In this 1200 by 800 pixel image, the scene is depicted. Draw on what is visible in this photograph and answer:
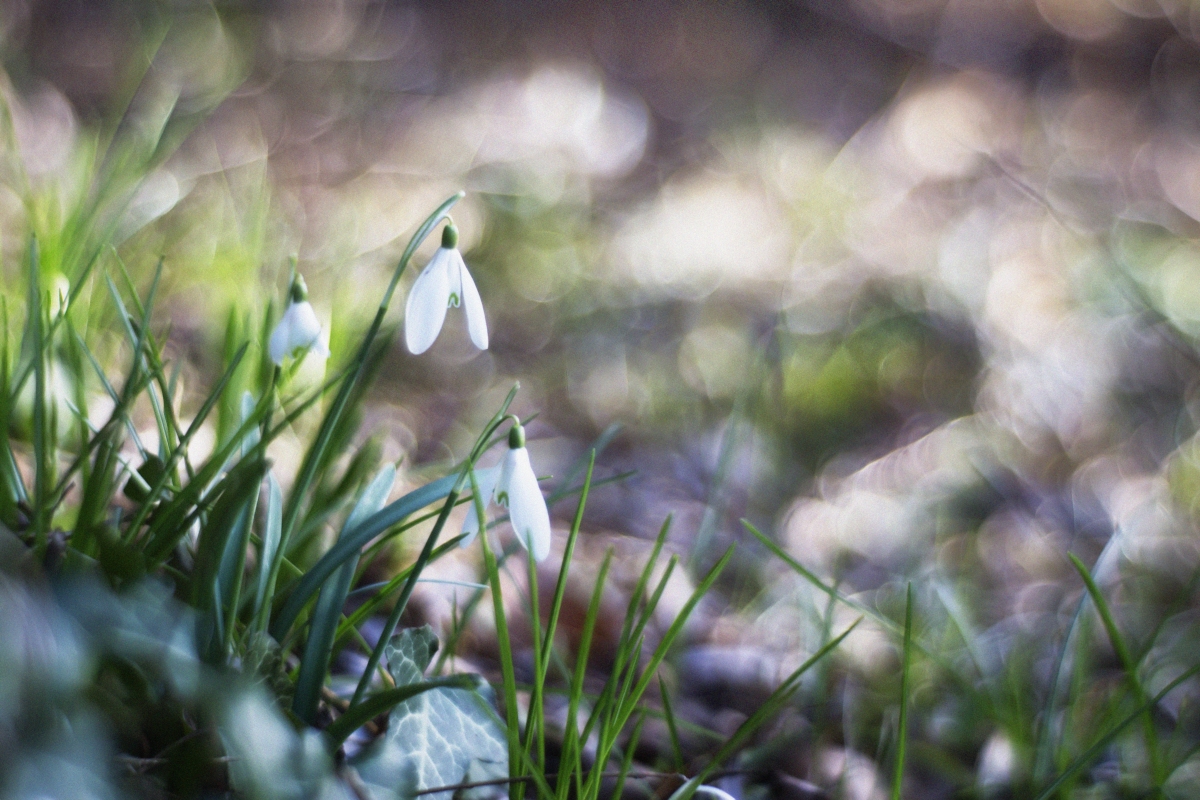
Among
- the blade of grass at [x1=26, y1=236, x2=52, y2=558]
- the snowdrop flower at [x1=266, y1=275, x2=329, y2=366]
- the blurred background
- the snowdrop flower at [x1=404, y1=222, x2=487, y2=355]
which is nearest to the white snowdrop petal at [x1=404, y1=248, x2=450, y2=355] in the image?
the snowdrop flower at [x1=404, y1=222, x2=487, y2=355]

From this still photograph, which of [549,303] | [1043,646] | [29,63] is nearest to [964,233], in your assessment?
[549,303]

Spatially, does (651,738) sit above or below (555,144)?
below

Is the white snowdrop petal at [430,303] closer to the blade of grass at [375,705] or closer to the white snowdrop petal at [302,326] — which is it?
the white snowdrop petal at [302,326]

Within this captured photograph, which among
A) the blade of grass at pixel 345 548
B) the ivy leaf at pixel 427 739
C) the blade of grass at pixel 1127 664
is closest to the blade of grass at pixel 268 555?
the blade of grass at pixel 345 548

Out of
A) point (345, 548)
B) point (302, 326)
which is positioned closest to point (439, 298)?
point (302, 326)

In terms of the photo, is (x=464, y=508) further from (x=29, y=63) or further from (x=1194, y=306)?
(x=29, y=63)

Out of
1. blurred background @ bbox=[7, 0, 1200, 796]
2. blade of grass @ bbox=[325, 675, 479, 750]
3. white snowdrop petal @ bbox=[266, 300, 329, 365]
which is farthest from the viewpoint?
blurred background @ bbox=[7, 0, 1200, 796]

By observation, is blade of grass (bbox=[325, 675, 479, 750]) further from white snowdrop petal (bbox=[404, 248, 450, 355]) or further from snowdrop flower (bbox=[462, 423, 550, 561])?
white snowdrop petal (bbox=[404, 248, 450, 355])
